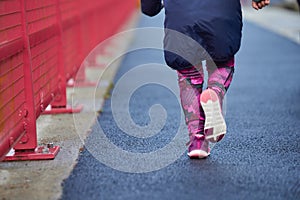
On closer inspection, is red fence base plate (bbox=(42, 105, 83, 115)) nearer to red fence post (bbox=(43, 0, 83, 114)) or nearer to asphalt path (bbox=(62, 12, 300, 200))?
red fence post (bbox=(43, 0, 83, 114))

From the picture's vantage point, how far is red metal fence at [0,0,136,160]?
4148 mm

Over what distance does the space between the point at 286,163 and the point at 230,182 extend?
64 cm

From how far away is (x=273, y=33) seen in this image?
1788 centimetres

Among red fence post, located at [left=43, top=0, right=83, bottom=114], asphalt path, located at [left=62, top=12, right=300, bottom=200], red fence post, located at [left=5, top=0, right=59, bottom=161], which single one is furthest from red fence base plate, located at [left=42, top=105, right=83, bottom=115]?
red fence post, located at [left=5, top=0, right=59, bottom=161]

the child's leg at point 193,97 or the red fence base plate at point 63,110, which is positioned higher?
the child's leg at point 193,97

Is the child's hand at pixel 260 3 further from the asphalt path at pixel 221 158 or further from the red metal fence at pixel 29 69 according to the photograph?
the red metal fence at pixel 29 69

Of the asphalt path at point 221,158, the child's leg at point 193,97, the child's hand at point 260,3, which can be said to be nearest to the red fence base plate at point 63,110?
the asphalt path at point 221,158

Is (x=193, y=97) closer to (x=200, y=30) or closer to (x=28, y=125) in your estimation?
(x=200, y=30)

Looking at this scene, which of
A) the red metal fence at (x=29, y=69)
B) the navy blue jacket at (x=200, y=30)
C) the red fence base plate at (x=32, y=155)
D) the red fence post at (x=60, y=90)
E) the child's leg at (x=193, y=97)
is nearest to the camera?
the red metal fence at (x=29, y=69)

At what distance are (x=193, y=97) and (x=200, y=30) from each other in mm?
465

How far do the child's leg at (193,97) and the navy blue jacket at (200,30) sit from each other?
0.08 meters

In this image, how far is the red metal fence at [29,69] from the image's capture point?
4.15 metres

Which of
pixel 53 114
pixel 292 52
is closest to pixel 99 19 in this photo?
pixel 292 52

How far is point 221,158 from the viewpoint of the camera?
15.1 feet
